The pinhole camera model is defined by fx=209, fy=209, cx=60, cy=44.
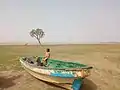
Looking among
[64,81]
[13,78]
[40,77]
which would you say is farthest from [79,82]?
[13,78]

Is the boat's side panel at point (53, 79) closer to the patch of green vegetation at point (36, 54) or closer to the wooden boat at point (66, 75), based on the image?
the wooden boat at point (66, 75)

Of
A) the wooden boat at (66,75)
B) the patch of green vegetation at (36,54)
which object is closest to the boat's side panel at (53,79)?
the wooden boat at (66,75)

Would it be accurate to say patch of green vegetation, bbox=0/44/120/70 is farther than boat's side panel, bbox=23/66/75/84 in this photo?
Yes

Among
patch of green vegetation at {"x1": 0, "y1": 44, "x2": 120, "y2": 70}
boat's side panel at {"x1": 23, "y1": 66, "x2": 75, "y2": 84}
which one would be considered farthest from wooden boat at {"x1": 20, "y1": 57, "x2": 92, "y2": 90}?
patch of green vegetation at {"x1": 0, "y1": 44, "x2": 120, "y2": 70}

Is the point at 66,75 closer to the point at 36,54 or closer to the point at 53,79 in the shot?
the point at 53,79

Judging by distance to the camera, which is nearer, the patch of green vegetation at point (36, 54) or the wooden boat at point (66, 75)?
the wooden boat at point (66, 75)

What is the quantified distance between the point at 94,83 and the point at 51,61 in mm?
4321

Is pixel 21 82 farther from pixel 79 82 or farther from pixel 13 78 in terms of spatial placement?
pixel 79 82

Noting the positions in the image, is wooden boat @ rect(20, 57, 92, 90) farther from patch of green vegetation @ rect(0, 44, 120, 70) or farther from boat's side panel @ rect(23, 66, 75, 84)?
patch of green vegetation @ rect(0, 44, 120, 70)

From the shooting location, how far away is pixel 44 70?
14891 mm

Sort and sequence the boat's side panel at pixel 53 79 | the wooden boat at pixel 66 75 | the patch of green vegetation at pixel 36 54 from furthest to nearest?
1. the patch of green vegetation at pixel 36 54
2. the boat's side panel at pixel 53 79
3. the wooden boat at pixel 66 75

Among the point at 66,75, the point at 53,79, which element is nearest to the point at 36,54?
the point at 53,79

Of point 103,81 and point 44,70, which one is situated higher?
point 44,70

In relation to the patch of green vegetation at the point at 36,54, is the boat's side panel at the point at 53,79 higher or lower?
higher
